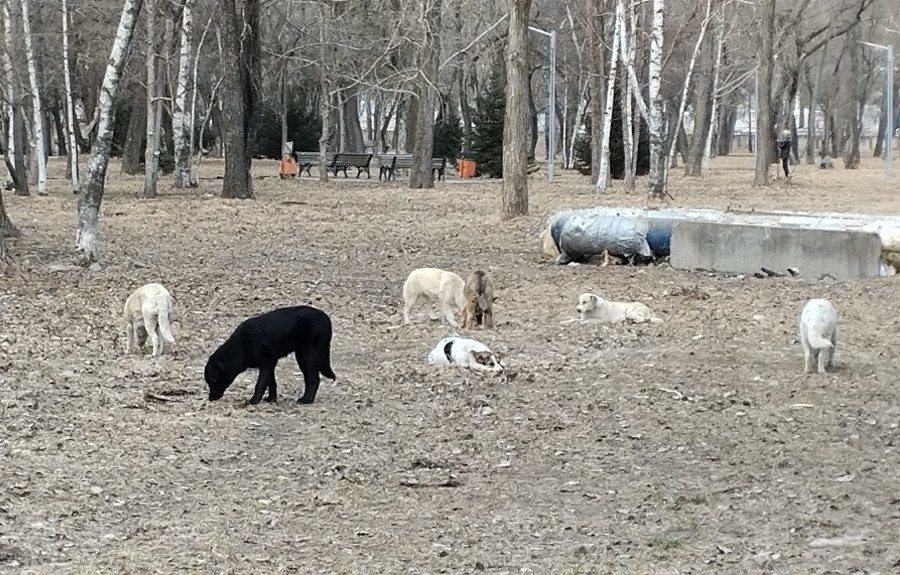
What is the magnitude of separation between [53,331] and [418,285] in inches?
137

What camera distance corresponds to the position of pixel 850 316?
12.8 m

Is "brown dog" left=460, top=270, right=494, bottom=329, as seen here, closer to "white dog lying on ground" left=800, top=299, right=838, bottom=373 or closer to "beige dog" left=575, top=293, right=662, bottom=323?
"beige dog" left=575, top=293, right=662, bottom=323

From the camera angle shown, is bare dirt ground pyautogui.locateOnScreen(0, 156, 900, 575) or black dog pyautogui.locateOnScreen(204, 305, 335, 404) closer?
bare dirt ground pyautogui.locateOnScreen(0, 156, 900, 575)

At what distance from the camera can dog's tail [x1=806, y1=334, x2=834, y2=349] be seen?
9.68 meters

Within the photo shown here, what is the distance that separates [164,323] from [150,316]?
132mm

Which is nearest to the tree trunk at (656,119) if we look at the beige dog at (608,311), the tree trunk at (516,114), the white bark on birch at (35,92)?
the tree trunk at (516,114)

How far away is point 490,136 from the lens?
153 ft

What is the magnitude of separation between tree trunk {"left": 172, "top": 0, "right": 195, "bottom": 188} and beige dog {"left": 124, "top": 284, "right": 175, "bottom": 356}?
17857mm

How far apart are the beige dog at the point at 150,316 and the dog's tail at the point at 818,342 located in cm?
517

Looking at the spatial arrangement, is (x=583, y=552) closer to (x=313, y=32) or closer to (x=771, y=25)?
(x=771, y=25)

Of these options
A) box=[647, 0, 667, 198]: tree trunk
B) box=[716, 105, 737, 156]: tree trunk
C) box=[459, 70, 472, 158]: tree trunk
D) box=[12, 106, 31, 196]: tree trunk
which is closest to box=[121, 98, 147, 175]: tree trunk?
box=[12, 106, 31, 196]: tree trunk

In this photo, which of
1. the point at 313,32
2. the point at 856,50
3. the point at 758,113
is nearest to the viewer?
the point at 758,113

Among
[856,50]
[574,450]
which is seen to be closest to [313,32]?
[856,50]

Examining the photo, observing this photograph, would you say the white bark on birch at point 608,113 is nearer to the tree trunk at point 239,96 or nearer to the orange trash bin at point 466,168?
the tree trunk at point 239,96
